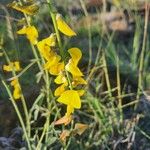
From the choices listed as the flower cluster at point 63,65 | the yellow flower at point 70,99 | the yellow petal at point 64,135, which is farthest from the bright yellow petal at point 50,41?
the yellow petal at point 64,135

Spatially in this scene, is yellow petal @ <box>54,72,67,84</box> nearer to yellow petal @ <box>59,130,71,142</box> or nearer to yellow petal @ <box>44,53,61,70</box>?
yellow petal @ <box>44,53,61,70</box>

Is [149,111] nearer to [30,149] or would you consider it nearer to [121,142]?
[121,142]

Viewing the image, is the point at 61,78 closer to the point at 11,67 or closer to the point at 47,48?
the point at 47,48

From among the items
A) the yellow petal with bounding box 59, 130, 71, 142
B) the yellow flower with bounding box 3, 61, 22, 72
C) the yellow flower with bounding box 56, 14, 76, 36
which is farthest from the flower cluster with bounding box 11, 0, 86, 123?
the yellow flower with bounding box 3, 61, 22, 72

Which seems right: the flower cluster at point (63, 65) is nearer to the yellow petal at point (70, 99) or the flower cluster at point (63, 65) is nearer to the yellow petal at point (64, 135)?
the yellow petal at point (70, 99)

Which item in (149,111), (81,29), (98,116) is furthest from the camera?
(81,29)

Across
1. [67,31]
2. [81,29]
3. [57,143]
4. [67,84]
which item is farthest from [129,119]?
[81,29]
